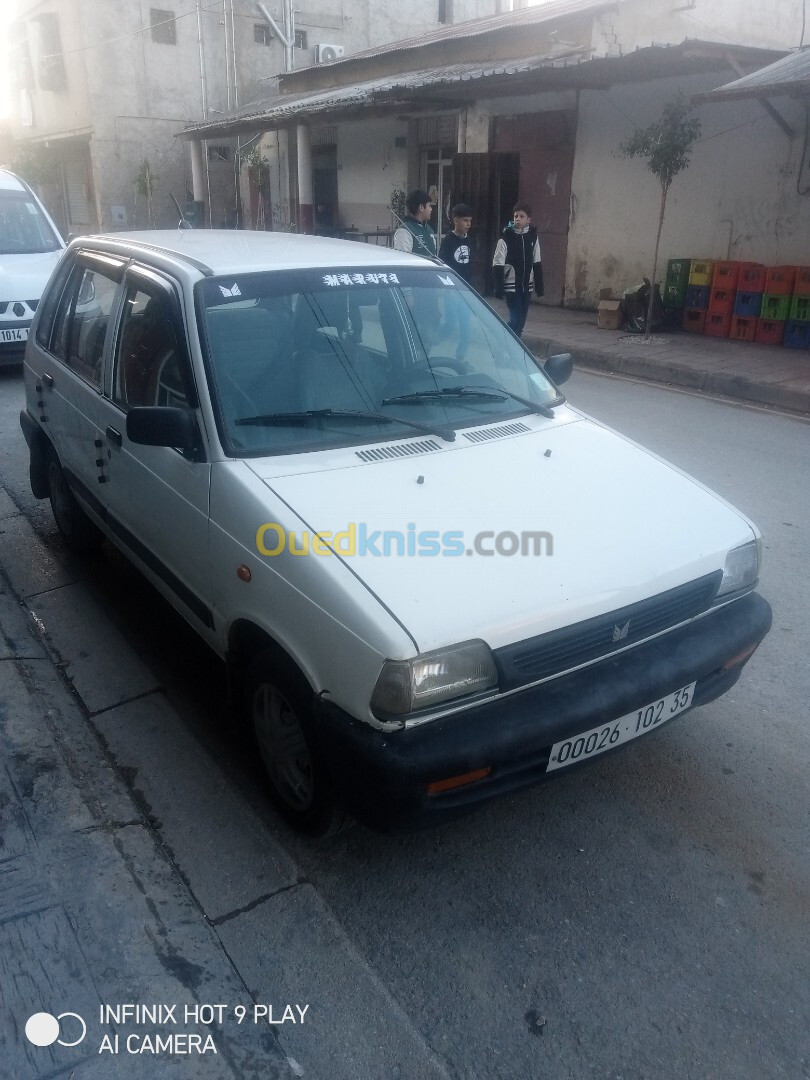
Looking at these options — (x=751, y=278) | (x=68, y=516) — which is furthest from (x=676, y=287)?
(x=68, y=516)

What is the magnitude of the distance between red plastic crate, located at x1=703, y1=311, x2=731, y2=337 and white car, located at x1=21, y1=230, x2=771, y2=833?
28.7 ft

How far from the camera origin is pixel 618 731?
2564 millimetres

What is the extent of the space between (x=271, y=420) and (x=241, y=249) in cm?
103

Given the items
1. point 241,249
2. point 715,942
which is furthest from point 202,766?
point 241,249

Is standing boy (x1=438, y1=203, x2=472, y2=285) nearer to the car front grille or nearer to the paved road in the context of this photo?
the paved road

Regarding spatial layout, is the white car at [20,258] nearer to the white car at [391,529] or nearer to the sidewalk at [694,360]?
the white car at [391,529]

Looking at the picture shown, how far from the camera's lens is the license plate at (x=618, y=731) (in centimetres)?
246

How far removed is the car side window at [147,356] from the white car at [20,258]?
5621 mm

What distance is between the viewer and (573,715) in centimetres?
240

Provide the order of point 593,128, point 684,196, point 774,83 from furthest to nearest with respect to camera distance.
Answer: point 593,128
point 684,196
point 774,83

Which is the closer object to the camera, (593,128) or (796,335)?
(796,335)

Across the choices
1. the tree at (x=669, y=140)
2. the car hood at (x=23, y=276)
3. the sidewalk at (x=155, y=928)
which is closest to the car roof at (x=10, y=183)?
the car hood at (x=23, y=276)

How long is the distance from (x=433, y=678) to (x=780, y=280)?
34.1 ft

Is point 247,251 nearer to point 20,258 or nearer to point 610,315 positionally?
point 20,258
